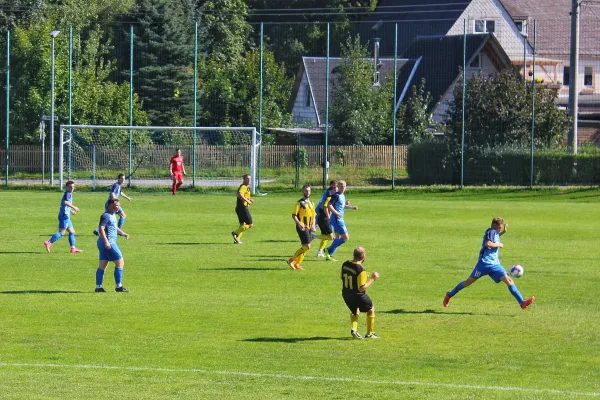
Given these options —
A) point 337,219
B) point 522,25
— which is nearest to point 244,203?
point 337,219

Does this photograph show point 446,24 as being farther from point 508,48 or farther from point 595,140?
point 595,140

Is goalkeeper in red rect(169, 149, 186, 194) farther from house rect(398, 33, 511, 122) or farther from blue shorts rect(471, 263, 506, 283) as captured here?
blue shorts rect(471, 263, 506, 283)

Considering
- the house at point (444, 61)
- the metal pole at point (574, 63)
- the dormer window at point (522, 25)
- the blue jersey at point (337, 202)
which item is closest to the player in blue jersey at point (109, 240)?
the blue jersey at point (337, 202)

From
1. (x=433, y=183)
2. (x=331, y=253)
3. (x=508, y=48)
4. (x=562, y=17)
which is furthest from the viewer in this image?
(x=562, y=17)

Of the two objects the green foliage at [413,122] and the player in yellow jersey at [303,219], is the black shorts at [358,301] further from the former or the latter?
the green foliage at [413,122]

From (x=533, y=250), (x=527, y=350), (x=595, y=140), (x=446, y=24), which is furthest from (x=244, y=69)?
(x=527, y=350)

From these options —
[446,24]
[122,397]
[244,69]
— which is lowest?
[122,397]

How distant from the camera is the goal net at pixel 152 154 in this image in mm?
51188

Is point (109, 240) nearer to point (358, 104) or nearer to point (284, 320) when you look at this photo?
point (284, 320)

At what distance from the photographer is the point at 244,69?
6331 centimetres

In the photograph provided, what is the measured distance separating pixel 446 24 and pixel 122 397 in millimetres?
77587

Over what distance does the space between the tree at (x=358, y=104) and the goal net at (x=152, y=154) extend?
328 inches

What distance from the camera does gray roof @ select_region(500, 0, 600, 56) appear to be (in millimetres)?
89500

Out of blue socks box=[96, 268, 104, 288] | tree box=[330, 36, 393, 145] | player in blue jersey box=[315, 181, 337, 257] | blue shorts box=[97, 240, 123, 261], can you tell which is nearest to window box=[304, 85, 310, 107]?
tree box=[330, 36, 393, 145]
